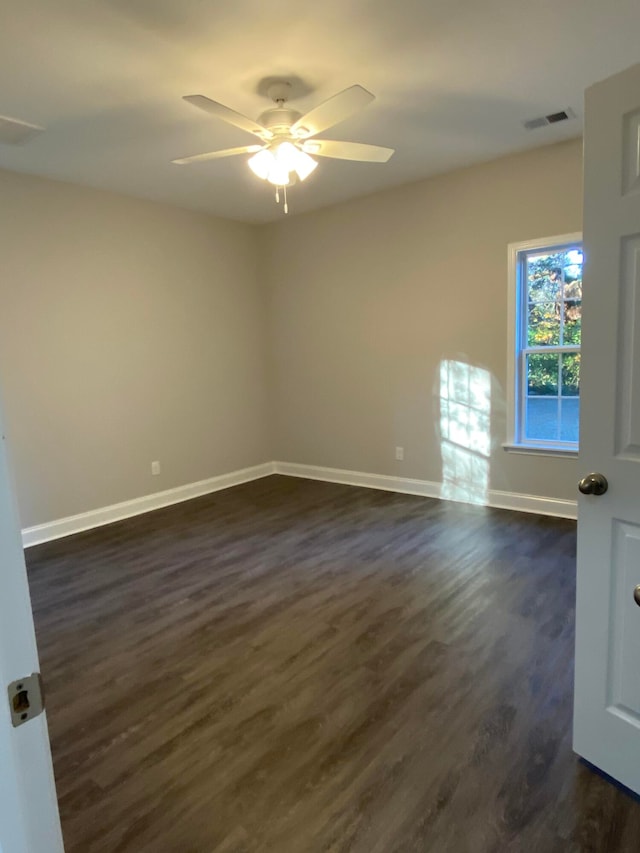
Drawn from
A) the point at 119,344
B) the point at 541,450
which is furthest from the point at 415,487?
the point at 119,344

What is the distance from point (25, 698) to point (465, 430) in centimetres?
429

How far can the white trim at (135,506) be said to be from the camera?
13.7ft

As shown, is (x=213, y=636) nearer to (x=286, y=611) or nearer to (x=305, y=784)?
(x=286, y=611)

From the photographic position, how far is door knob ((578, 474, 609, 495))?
1.56 m

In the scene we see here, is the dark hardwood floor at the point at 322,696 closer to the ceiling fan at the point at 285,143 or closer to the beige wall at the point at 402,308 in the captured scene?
the beige wall at the point at 402,308

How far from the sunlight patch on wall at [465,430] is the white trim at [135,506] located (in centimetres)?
217

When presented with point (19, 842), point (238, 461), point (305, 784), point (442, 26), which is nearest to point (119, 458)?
point (238, 461)

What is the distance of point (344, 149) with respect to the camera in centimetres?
293

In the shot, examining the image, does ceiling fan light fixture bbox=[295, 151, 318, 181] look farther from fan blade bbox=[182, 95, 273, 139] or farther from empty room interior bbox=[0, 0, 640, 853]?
fan blade bbox=[182, 95, 273, 139]

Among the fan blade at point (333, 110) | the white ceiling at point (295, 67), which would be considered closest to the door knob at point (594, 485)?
the fan blade at point (333, 110)

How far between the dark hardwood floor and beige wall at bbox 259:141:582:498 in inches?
52.1

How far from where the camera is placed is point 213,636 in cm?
266

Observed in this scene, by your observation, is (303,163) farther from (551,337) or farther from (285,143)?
(551,337)

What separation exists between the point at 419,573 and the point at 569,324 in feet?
7.46
